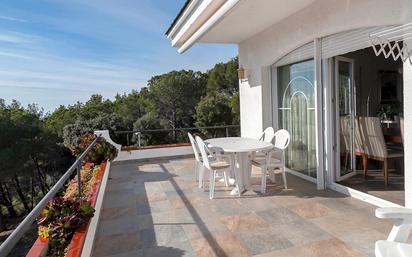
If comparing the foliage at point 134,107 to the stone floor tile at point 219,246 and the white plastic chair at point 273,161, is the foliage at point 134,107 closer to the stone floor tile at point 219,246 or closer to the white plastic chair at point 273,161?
the white plastic chair at point 273,161

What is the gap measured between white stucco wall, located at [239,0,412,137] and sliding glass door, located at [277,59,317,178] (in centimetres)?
32

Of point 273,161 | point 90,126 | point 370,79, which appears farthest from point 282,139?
point 90,126

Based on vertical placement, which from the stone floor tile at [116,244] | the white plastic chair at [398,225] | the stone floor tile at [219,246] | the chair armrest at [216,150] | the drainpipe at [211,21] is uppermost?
the drainpipe at [211,21]

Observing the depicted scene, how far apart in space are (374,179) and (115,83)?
1958 cm

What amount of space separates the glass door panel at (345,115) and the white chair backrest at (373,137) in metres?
0.18

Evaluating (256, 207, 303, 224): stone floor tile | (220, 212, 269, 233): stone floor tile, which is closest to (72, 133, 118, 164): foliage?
(220, 212, 269, 233): stone floor tile

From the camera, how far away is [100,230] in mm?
3289

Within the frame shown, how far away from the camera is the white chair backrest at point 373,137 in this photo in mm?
4457

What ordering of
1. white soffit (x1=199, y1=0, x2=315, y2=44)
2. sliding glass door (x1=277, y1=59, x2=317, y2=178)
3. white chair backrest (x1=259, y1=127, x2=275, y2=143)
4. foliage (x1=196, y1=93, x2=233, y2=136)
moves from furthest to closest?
foliage (x1=196, y1=93, x2=233, y2=136) → white chair backrest (x1=259, y1=127, x2=275, y2=143) → sliding glass door (x1=277, y1=59, x2=317, y2=178) → white soffit (x1=199, y1=0, x2=315, y2=44)

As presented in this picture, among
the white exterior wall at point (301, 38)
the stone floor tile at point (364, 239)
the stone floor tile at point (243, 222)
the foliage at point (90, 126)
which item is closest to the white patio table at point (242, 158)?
the stone floor tile at point (243, 222)

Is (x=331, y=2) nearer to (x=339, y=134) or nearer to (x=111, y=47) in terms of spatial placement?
(x=339, y=134)

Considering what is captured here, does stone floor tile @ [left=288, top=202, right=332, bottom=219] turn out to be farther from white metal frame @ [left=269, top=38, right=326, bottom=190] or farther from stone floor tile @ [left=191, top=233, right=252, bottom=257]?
stone floor tile @ [left=191, top=233, right=252, bottom=257]

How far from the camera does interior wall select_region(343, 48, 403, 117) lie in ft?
22.3

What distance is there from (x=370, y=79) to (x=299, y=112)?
10.1 ft
